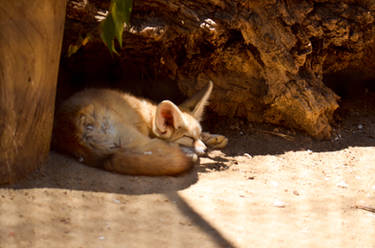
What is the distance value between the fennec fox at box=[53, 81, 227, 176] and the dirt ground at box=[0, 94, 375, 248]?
9 centimetres

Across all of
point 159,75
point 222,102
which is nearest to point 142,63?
point 159,75

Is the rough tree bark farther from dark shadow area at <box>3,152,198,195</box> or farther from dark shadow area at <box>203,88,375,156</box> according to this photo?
dark shadow area at <box>3,152,198,195</box>

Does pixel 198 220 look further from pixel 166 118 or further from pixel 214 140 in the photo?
pixel 214 140

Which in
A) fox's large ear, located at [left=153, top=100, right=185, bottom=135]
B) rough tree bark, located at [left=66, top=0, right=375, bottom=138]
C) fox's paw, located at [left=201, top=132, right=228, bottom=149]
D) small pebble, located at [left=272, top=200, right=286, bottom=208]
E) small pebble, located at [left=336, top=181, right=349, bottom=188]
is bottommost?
fox's paw, located at [left=201, top=132, right=228, bottom=149]

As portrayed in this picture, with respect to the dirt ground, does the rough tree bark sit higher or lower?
higher

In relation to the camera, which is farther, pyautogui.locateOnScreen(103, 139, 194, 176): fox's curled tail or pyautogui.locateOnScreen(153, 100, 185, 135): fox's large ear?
pyautogui.locateOnScreen(153, 100, 185, 135): fox's large ear

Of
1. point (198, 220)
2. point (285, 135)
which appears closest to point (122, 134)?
point (198, 220)

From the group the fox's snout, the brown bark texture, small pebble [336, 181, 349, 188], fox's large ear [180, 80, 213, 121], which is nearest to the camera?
the brown bark texture

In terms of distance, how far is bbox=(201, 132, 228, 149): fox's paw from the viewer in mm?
3707

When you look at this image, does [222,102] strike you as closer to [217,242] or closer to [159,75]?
[159,75]

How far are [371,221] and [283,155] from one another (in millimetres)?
1392

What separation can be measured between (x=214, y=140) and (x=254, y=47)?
33.9 inches

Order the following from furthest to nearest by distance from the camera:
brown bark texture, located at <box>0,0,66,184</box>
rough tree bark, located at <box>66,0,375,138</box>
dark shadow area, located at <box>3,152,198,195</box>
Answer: rough tree bark, located at <box>66,0,375,138</box>, dark shadow area, located at <box>3,152,198,195</box>, brown bark texture, located at <box>0,0,66,184</box>

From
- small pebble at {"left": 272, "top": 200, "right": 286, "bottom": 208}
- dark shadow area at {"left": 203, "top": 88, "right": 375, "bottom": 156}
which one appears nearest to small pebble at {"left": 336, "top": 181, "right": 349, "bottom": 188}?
small pebble at {"left": 272, "top": 200, "right": 286, "bottom": 208}
